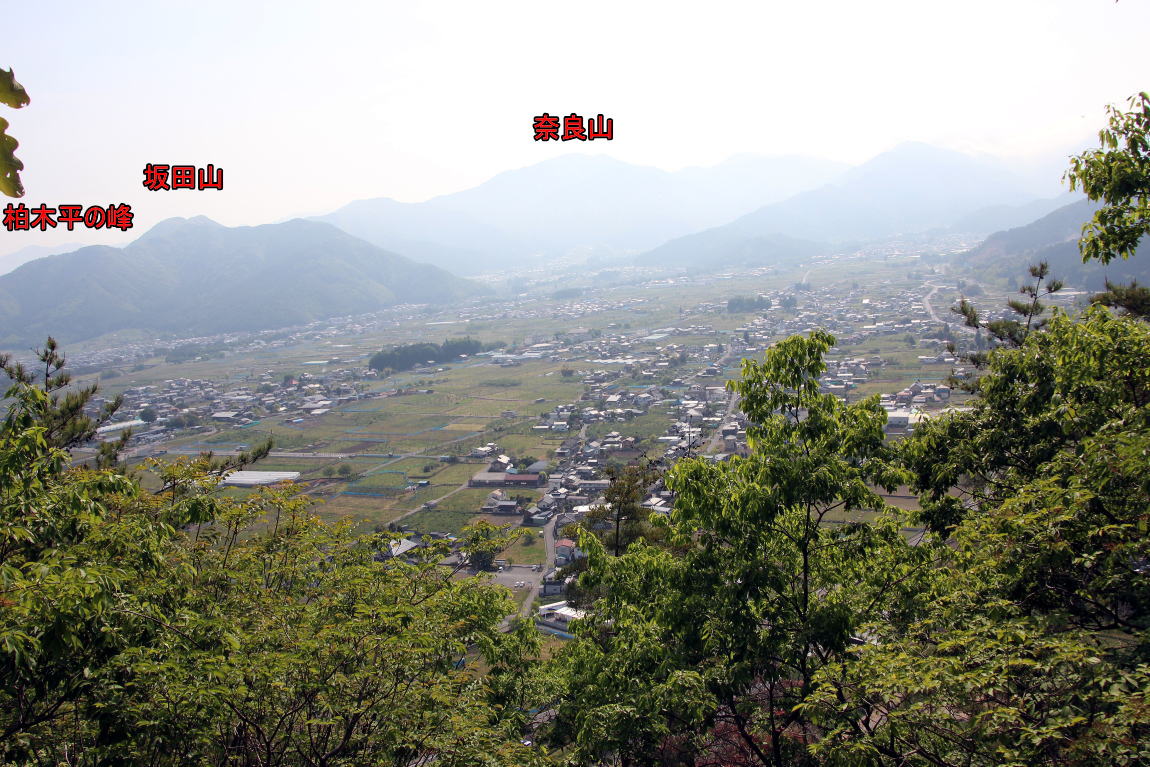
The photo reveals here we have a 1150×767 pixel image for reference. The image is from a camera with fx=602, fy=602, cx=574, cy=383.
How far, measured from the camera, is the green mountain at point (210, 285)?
321 ft

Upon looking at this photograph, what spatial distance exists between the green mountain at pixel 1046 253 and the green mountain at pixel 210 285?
8896 cm

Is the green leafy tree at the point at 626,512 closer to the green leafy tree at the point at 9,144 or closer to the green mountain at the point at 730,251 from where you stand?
the green leafy tree at the point at 9,144

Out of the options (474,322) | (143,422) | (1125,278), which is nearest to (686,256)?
(474,322)

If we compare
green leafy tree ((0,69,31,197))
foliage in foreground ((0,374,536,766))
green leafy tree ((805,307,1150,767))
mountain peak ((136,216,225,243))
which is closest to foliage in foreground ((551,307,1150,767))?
green leafy tree ((805,307,1150,767))

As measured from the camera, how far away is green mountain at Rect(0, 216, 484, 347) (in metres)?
97.8

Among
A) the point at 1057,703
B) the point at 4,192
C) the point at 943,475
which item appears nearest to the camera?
the point at 4,192

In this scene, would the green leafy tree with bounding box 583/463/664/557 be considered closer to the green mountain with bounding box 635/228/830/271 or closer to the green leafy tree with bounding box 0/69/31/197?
the green leafy tree with bounding box 0/69/31/197

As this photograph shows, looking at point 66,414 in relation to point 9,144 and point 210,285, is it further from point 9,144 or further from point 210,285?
point 210,285

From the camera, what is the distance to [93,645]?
10.7 feet

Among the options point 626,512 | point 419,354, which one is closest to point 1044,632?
point 626,512

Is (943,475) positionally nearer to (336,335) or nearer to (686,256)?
(336,335)

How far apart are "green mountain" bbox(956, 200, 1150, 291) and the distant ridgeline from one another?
2422 inches

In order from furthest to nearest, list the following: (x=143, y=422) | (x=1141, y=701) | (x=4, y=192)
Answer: (x=143, y=422)
(x=1141, y=701)
(x=4, y=192)

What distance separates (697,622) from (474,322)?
278 feet
